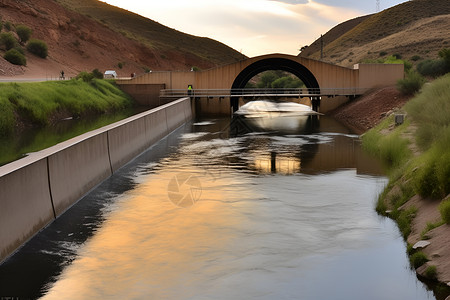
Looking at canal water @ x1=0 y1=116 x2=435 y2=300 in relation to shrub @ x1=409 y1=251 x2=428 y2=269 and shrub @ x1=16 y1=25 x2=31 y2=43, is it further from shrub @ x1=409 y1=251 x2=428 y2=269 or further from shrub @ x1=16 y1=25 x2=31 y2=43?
shrub @ x1=16 y1=25 x2=31 y2=43

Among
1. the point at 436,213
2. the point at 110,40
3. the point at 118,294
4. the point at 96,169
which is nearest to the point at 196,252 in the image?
the point at 118,294

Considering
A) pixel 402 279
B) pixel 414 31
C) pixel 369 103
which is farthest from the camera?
pixel 414 31

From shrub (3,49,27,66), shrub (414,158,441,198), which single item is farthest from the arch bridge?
shrub (414,158,441,198)

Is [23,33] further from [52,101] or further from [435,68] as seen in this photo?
[435,68]

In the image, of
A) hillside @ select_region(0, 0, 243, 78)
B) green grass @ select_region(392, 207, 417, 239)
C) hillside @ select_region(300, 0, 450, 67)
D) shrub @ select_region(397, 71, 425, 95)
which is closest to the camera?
green grass @ select_region(392, 207, 417, 239)

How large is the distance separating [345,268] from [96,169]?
11369mm

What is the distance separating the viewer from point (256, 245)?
14555mm

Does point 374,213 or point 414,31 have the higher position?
point 414,31

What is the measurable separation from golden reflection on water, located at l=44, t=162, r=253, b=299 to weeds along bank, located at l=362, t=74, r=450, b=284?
440cm

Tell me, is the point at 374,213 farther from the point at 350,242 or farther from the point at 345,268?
the point at 345,268

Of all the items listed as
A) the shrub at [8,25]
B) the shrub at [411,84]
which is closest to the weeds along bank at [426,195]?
the shrub at [411,84]

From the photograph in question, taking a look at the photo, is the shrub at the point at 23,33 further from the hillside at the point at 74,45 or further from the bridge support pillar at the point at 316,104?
the bridge support pillar at the point at 316,104

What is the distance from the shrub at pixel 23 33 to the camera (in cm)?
10625

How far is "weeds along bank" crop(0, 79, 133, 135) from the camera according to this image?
4497cm
